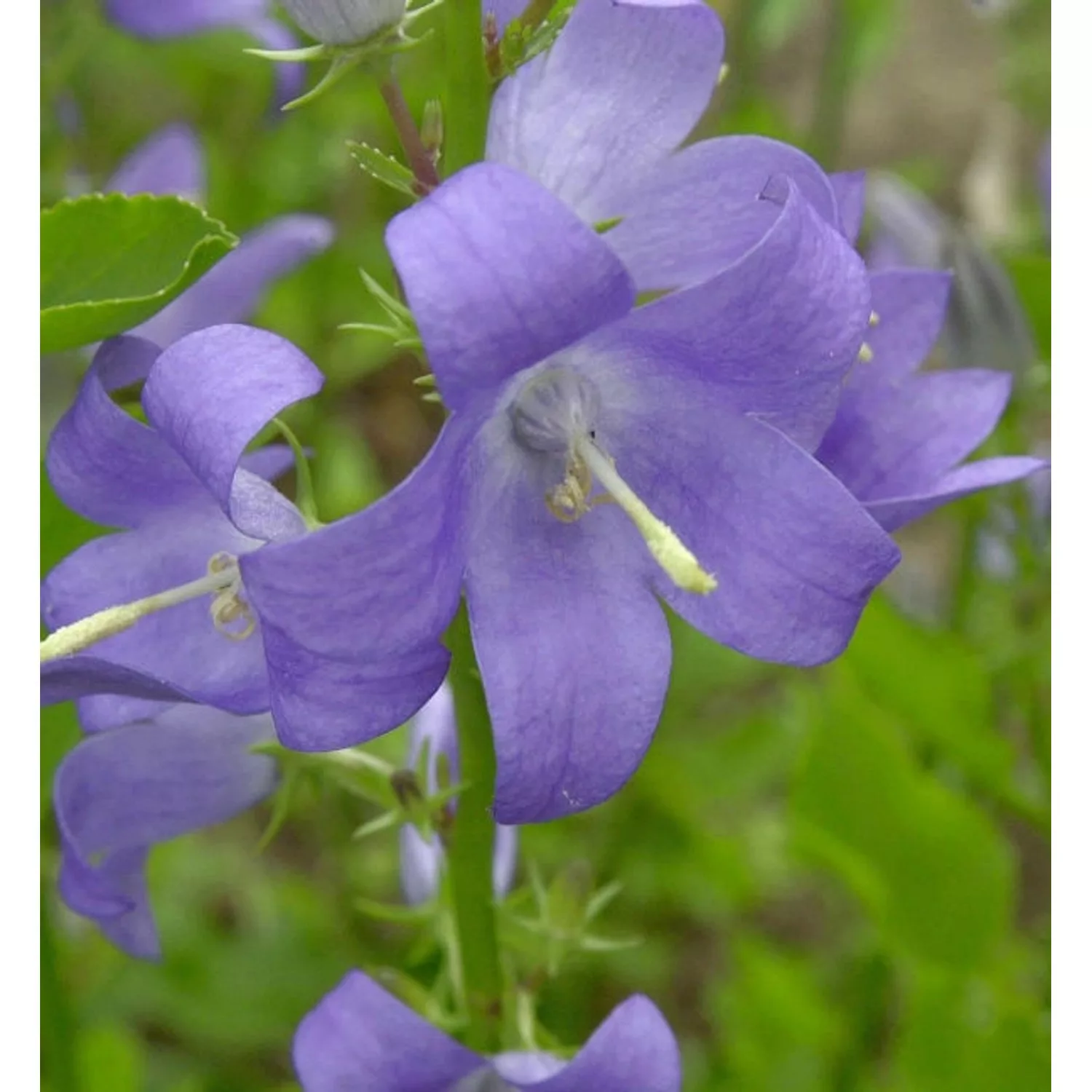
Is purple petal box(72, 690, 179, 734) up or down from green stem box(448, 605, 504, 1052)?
up

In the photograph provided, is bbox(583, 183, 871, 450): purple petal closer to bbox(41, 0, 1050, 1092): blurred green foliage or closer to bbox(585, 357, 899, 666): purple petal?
bbox(585, 357, 899, 666): purple petal

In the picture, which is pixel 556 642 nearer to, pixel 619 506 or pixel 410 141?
pixel 619 506

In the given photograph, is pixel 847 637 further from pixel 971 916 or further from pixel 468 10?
pixel 971 916

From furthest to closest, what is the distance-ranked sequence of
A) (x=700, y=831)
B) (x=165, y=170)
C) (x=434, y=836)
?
(x=700, y=831) < (x=165, y=170) < (x=434, y=836)

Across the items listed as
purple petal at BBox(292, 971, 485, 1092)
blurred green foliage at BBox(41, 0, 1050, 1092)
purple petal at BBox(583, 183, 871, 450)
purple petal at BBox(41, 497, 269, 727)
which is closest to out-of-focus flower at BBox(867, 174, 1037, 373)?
blurred green foliage at BBox(41, 0, 1050, 1092)

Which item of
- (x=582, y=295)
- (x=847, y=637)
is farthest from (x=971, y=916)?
(x=582, y=295)

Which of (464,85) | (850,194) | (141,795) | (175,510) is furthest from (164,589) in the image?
(850,194)
